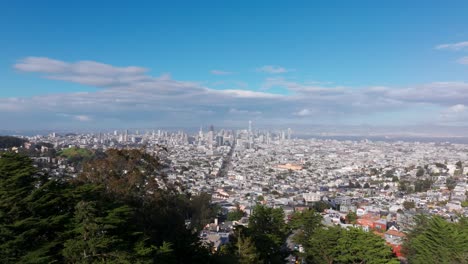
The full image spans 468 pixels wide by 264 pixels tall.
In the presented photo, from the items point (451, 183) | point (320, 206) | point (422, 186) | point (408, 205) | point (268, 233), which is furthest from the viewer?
point (451, 183)

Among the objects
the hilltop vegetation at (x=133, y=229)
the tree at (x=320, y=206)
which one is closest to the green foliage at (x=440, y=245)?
the hilltop vegetation at (x=133, y=229)

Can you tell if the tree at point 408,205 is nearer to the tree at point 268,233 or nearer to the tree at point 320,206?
the tree at point 320,206

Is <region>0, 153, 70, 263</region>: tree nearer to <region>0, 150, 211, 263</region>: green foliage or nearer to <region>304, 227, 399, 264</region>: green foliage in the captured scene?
<region>0, 150, 211, 263</region>: green foliage

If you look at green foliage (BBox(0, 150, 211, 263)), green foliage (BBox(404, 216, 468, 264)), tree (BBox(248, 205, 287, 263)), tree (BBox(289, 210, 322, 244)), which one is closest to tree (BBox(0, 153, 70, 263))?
green foliage (BBox(0, 150, 211, 263))

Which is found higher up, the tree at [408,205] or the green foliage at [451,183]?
the green foliage at [451,183]

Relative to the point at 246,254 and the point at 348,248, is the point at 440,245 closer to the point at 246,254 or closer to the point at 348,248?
the point at 348,248

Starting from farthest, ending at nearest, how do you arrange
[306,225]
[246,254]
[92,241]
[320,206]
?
[320,206], [306,225], [246,254], [92,241]

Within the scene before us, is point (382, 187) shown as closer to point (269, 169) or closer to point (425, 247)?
point (269, 169)

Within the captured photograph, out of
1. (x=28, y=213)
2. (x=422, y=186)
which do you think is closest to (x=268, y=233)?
(x=28, y=213)
